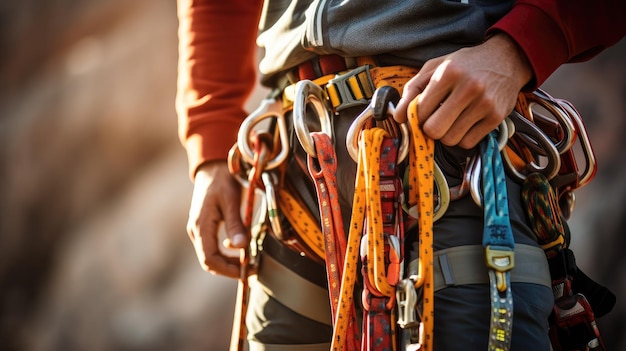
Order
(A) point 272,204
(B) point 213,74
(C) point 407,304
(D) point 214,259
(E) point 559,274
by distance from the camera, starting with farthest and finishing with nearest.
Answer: (B) point 213,74 < (D) point 214,259 < (A) point 272,204 < (E) point 559,274 < (C) point 407,304

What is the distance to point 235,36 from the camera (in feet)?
5.01

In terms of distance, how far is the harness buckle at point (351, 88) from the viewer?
3.72ft

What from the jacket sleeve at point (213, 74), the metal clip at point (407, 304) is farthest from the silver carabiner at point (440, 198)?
the jacket sleeve at point (213, 74)

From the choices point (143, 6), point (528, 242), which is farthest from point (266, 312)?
point (143, 6)

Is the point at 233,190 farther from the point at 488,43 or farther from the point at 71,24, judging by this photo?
the point at 71,24

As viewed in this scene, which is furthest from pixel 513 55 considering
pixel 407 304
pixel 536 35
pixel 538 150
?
pixel 407 304

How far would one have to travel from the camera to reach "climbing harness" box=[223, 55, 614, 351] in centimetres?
98

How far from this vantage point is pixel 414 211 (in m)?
1.04

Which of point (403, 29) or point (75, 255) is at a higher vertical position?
point (403, 29)

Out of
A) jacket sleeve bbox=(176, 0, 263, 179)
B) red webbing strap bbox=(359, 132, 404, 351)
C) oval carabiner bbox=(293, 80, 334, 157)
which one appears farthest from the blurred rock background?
red webbing strap bbox=(359, 132, 404, 351)

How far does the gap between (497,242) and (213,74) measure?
78 cm

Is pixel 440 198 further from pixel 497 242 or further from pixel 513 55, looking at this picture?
pixel 513 55

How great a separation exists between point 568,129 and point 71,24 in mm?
3439

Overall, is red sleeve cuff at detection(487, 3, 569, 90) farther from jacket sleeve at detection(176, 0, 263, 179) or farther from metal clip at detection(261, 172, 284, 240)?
jacket sleeve at detection(176, 0, 263, 179)
